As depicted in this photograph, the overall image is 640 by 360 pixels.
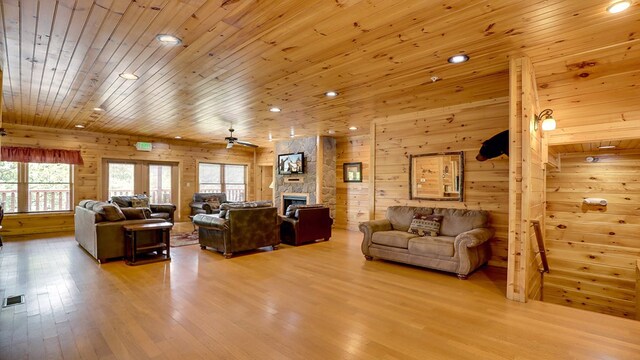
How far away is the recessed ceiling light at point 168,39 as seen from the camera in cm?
275

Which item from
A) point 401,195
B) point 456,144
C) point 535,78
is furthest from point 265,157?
point 535,78

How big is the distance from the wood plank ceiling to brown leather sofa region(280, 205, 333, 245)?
7.35ft

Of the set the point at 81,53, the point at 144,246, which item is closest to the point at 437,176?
the point at 144,246

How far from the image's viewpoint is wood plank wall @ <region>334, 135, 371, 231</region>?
805 cm

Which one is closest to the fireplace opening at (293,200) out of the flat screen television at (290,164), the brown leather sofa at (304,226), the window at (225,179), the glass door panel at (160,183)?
the flat screen television at (290,164)

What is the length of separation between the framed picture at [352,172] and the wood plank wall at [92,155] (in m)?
4.63

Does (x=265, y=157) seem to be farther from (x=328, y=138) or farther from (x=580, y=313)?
(x=580, y=313)

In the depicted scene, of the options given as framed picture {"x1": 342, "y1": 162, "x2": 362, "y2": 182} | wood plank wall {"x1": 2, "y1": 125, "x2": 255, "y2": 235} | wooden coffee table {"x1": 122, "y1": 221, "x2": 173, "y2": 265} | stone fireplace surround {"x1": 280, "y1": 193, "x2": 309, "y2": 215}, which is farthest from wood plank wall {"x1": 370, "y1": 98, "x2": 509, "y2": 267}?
wood plank wall {"x1": 2, "y1": 125, "x2": 255, "y2": 235}

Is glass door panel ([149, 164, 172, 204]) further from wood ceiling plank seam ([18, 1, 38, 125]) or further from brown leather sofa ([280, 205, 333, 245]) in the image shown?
brown leather sofa ([280, 205, 333, 245])

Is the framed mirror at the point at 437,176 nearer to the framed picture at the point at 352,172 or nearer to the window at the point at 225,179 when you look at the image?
the framed picture at the point at 352,172

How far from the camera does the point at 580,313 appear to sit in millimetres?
2979

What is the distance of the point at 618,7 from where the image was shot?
2.23m

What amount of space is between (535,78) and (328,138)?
526cm

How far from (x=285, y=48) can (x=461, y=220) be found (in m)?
3.57
